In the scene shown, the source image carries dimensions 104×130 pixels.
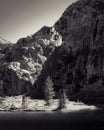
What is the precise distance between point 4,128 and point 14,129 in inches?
214

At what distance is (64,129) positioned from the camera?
12850 centimetres

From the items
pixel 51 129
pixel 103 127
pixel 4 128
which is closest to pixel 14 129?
pixel 4 128

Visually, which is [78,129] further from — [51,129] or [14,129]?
[14,129]

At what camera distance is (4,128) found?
461 ft

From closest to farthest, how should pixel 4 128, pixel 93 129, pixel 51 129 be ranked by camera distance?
pixel 93 129 < pixel 51 129 < pixel 4 128

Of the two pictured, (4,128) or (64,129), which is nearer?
(64,129)

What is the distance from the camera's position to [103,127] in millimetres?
125500

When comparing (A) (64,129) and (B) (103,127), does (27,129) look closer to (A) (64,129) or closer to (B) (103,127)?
(A) (64,129)

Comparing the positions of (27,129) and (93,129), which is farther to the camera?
(27,129)

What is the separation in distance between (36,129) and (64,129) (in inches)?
517

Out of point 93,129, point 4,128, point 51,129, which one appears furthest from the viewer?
point 4,128

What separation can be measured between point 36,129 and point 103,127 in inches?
1097

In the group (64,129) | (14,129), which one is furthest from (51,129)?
(14,129)

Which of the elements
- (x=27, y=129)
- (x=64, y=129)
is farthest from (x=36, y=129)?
(x=64, y=129)
